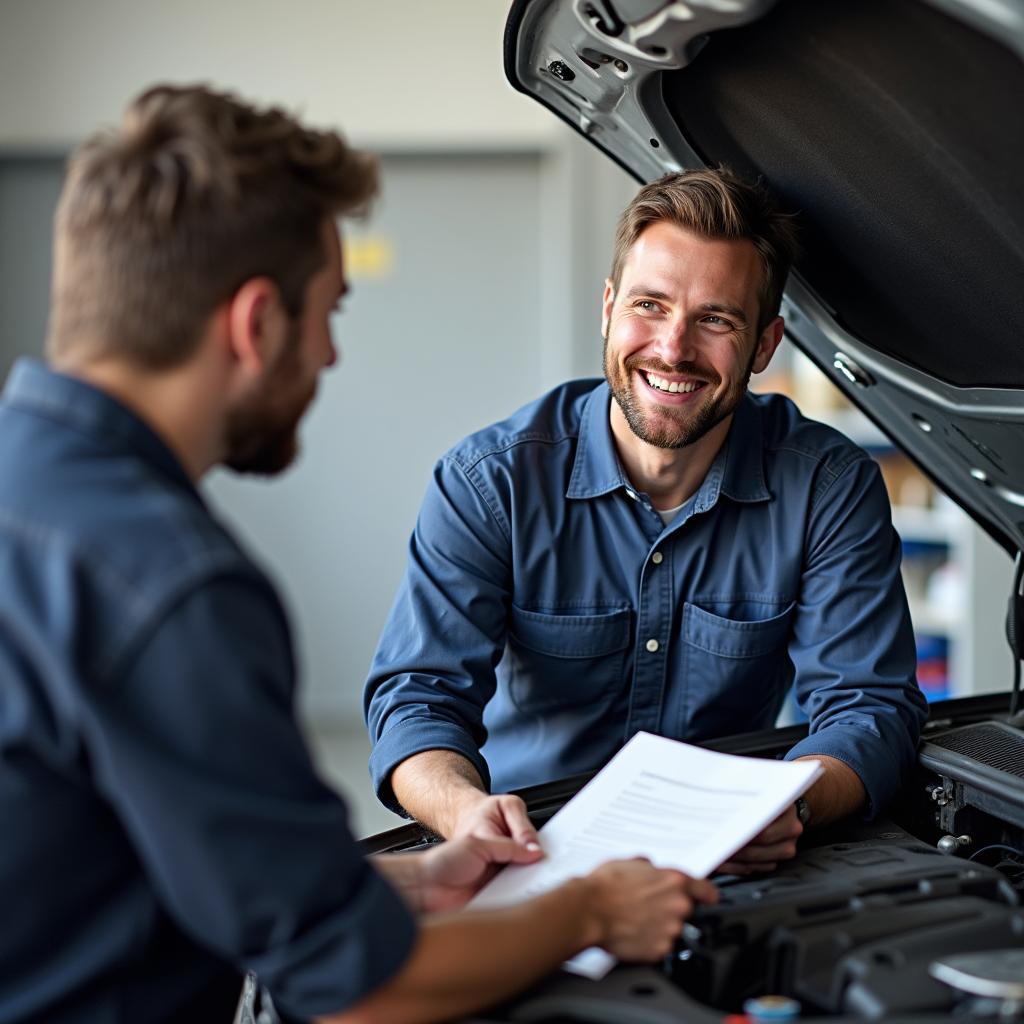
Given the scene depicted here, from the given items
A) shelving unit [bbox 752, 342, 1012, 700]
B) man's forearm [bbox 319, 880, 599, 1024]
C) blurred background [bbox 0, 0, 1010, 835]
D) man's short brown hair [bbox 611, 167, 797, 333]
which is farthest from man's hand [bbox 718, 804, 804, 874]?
blurred background [bbox 0, 0, 1010, 835]

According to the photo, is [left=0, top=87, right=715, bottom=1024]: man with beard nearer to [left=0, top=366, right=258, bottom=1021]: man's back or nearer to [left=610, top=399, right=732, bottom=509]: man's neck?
[left=0, top=366, right=258, bottom=1021]: man's back

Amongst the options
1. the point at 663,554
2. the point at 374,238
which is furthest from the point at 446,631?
the point at 374,238

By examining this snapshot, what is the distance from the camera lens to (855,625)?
1.76 metres

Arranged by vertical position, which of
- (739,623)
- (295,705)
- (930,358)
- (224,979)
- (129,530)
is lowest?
(224,979)

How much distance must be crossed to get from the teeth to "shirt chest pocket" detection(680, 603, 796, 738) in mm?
300

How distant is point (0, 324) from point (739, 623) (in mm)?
4206

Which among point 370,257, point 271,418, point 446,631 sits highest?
point 370,257

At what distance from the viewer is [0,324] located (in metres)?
5.16

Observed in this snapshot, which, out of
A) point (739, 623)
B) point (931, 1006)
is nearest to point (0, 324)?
point (739, 623)

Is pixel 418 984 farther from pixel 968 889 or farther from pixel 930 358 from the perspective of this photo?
pixel 930 358

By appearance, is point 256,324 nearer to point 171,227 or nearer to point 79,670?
point 171,227

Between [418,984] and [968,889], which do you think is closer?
[418,984]

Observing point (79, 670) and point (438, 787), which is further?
point (438, 787)

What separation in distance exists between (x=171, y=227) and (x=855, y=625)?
44.4 inches
